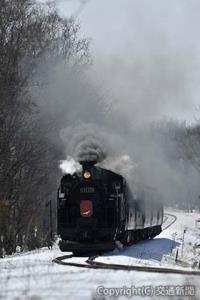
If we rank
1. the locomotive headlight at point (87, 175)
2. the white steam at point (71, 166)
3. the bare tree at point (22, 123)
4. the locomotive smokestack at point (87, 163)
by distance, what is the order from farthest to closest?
1. the bare tree at point (22, 123)
2. the white steam at point (71, 166)
3. the locomotive smokestack at point (87, 163)
4. the locomotive headlight at point (87, 175)

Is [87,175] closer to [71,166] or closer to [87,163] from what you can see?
[87,163]

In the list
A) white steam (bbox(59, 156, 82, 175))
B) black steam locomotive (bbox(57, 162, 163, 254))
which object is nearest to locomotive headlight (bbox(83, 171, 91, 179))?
black steam locomotive (bbox(57, 162, 163, 254))

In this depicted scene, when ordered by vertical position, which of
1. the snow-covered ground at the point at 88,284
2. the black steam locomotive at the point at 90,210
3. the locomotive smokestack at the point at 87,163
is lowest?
the snow-covered ground at the point at 88,284

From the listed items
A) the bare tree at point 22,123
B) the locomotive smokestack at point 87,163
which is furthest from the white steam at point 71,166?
the bare tree at point 22,123

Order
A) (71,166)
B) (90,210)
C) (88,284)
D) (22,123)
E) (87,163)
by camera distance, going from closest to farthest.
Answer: (88,284) → (90,210) → (87,163) → (71,166) → (22,123)

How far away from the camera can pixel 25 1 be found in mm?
31891

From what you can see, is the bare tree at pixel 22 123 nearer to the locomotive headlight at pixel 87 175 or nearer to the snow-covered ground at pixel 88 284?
the locomotive headlight at pixel 87 175

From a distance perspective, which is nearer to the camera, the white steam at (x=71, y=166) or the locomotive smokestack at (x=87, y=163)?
the locomotive smokestack at (x=87, y=163)

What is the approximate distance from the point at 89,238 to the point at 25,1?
1586cm

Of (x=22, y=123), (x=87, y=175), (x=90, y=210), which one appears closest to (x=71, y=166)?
(x=87, y=175)

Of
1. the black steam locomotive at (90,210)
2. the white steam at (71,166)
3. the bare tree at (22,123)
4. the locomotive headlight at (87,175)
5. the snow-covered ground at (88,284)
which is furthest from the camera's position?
the bare tree at (22,123)

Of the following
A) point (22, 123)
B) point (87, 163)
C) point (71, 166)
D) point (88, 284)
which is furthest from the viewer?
point (22, 123)

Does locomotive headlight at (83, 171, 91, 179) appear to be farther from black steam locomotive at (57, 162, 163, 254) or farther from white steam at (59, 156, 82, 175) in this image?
white steam at (59, 156, 82, 175)

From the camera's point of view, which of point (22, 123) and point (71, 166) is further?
point (22, 123)
